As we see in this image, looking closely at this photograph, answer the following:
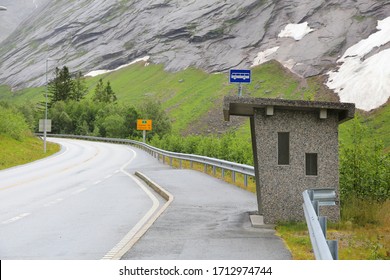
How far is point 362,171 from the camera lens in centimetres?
1522

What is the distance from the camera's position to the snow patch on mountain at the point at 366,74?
97875mm

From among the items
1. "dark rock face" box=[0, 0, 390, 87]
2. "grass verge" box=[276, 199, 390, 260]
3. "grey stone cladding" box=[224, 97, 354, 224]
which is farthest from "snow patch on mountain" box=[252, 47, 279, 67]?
"grey stone cladding" box=[224, 97, 354, 224]

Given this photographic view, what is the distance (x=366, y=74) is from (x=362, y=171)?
93.2 meters

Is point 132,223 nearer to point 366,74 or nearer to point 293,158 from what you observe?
point 293,158

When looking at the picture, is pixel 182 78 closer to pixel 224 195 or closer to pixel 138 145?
pixel 138 145

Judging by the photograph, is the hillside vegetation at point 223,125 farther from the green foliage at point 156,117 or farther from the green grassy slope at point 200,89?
the green foliage at point 156,117

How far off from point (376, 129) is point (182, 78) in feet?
246

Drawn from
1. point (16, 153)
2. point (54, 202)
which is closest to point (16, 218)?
point (54, 202)

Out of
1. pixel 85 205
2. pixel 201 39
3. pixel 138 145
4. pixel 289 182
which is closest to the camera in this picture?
pixel 289 182

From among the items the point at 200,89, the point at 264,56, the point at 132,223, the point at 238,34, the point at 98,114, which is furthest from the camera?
the point at 238,34

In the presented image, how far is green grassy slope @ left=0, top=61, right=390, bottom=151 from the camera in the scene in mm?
107350

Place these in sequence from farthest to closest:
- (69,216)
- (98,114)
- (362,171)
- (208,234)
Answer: (98,114) → (362,171) → (69,216) → (208,234)
